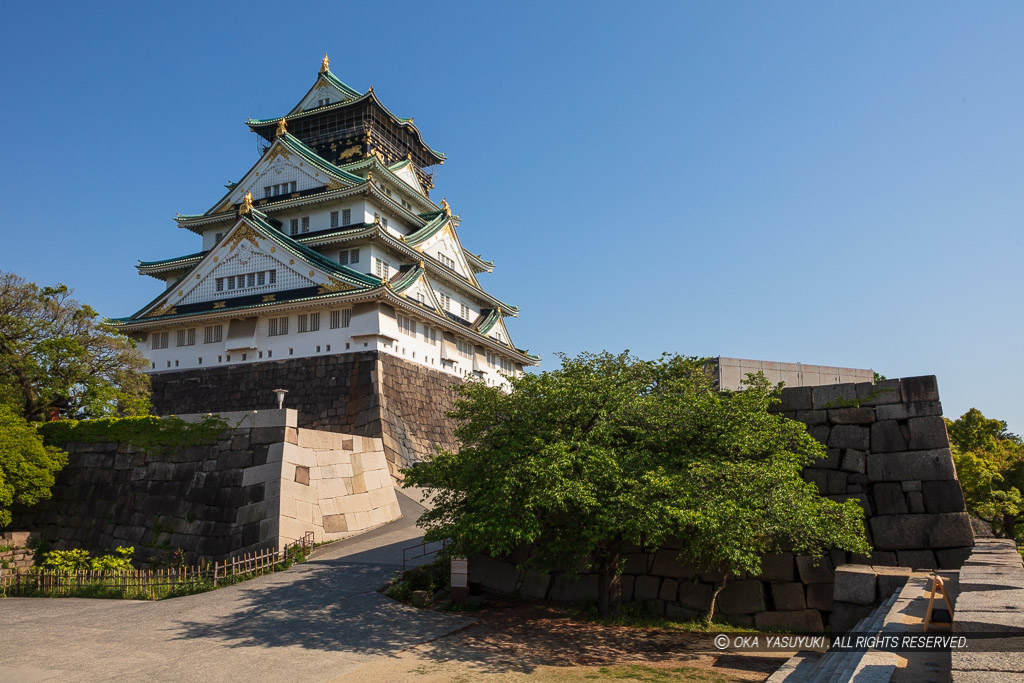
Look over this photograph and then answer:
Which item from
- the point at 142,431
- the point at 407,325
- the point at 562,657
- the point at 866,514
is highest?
the point at 407,325

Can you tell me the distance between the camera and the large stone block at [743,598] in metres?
12.4

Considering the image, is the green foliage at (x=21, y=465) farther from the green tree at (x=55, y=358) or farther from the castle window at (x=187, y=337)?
the castle window at (x=187, y=337)

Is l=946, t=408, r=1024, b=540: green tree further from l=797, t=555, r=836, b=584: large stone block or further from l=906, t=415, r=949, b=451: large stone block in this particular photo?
l=797, t=555, r=836, b=584: large stone block

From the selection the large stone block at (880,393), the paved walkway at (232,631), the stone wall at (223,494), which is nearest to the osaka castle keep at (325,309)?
the stone wall at (223,494)

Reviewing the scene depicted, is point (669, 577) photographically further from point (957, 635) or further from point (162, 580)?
point (162, 580)

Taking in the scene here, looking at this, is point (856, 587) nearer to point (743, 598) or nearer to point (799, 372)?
point (743, 598)

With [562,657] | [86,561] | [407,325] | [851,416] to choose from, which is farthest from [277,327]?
[851,416]

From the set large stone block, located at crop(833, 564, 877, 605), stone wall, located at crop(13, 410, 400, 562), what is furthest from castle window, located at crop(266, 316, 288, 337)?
large stone block, located at crop(833, 564, 877, 605)

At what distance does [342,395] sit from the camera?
27.7 metres

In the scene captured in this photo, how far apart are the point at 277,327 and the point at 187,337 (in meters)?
4.97

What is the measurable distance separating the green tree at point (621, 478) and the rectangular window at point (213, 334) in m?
20.5

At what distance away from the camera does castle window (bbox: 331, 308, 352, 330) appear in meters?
28.6

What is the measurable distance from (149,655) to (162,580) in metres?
6.01

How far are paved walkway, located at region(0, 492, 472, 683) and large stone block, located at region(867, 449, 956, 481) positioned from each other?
829 centimetres
